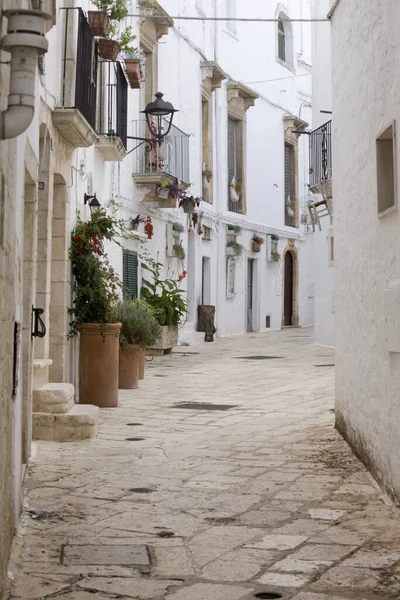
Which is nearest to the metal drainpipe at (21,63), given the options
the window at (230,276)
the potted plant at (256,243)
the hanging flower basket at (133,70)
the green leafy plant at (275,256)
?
the hanging flower basket at (133,70)

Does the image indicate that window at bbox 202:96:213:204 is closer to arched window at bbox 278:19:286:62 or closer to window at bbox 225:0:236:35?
window at bbox 225:0:236:35

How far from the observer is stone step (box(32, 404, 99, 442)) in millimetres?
7555

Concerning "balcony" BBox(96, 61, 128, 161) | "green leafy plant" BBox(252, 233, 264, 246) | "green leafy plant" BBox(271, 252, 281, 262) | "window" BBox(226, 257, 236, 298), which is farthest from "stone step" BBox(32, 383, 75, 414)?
"green leafy plant" BBox(271, 252, 281, 262)

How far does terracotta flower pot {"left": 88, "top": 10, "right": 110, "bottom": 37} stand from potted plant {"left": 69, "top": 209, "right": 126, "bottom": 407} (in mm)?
2254

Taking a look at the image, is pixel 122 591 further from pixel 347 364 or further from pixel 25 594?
pixel 347 364

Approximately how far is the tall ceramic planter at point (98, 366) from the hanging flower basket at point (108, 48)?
11.6 ft

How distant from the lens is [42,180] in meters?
8.73

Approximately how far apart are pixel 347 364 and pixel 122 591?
12.7 feet

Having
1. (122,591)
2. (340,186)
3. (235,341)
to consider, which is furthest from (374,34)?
(235,341)

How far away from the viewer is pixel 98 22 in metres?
10.8

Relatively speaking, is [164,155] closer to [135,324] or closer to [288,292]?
[135,324]

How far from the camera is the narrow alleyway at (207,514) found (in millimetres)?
4039

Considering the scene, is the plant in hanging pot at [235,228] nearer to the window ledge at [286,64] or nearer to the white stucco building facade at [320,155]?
the white stucco building facade at [320,155]

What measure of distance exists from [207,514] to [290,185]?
23755 millimetres
